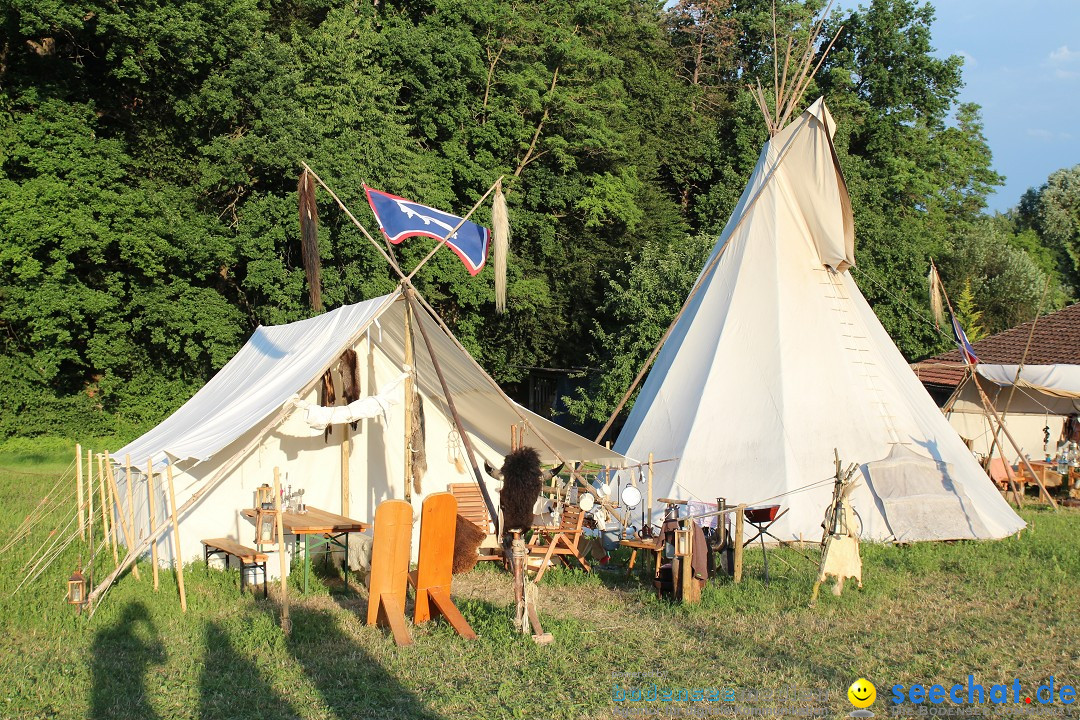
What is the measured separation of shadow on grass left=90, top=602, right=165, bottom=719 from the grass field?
14 mm

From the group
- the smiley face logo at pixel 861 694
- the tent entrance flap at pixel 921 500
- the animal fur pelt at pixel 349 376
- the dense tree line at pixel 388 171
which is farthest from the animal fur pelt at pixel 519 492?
the dense tree line at pixel 388 171

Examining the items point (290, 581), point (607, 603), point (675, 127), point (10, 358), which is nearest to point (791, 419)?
point (607, 603)

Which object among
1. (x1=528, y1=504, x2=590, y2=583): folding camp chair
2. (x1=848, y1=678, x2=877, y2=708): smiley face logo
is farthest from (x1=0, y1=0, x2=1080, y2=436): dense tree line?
(x1=848, y1=678, x2=877, y2=708): smiley face logo

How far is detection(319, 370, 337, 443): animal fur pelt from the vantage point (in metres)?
9.26

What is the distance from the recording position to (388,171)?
740 inches

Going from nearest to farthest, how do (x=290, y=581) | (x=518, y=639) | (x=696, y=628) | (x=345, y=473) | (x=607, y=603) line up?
(x=518, y=639) < (x=696, y=628) < (x=607, y=603) < (x=290, y=581) < (x=345, y=473)

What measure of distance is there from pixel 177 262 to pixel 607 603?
14272 mm

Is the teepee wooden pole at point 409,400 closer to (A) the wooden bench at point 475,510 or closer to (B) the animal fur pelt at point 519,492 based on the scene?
(A) the wooden bench at point 475,510

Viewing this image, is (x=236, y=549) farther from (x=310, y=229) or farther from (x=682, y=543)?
(x=682, y=543)

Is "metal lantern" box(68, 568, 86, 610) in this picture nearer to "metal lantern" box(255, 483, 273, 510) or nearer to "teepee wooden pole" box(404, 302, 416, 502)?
"metal lantern" box(255, 483, 273, 510)

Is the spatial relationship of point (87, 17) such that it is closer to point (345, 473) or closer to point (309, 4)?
point (309, 4)

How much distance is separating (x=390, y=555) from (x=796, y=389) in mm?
5347

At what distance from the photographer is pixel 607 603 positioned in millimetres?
7613

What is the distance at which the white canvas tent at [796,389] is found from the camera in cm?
971
